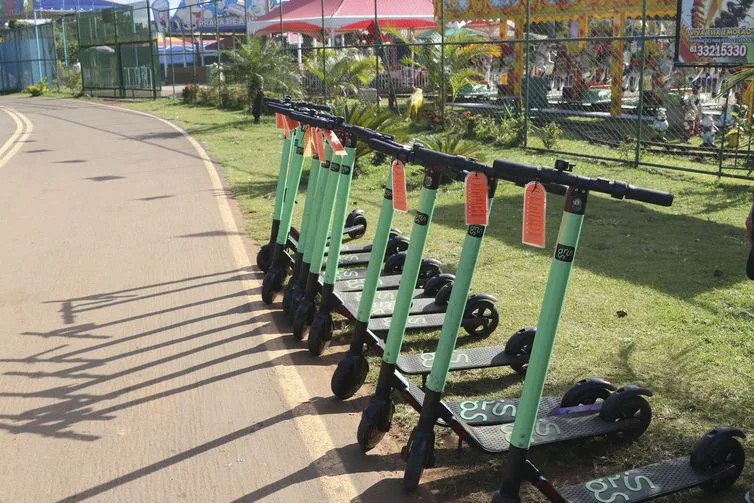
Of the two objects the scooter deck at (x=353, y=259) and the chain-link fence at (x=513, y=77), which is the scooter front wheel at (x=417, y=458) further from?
the chain-link fence at (x=513, y=77)

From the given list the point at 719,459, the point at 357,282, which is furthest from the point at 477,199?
the point at 357,282

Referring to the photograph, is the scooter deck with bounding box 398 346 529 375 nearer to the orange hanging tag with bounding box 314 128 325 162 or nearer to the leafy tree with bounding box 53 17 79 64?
the orange hanging tag with bounding box 314 128 325 162

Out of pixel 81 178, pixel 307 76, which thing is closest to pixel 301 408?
pixel 81 178

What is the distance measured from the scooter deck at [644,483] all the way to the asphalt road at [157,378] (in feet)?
2.77

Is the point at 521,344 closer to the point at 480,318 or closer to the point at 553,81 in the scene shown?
the point at 480,318

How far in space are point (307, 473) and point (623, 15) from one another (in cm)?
1946

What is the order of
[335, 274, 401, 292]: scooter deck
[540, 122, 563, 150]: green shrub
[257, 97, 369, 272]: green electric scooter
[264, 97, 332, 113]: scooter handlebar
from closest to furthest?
[335, 274, 401, 292]: scooter deck, [264, 97, 332, 113]: scooter handlebar, [257, 97, 369, 272]: green electric scooter, [540, 122, 563, 150]: green shrub

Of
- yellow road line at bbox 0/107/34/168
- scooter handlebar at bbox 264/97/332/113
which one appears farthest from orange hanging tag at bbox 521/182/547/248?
yellow road line at bbox 0/107/34/168

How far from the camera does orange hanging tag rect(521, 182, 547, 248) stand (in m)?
3.33

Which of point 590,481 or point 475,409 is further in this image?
point 475,409

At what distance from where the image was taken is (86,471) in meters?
4.07

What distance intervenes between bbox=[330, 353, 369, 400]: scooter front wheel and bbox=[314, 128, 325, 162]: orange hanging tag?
1.50 meters

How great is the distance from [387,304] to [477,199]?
7.74 feet

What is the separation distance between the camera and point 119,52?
35531 millimetres
